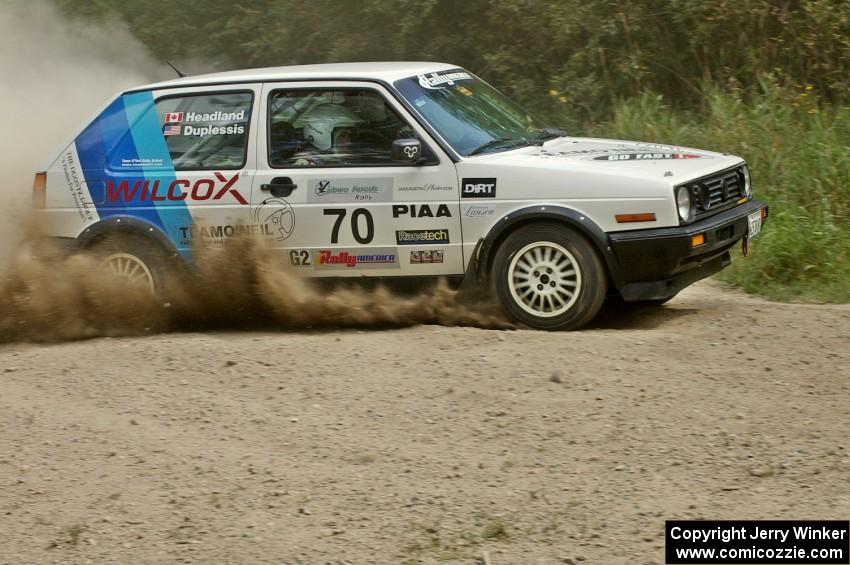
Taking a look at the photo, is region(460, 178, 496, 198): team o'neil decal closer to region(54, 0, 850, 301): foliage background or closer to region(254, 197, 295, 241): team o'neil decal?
region(254, 197, 295, 241): team o'neil decal

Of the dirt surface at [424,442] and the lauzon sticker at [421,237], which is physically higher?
the lauzon sticker at [421,237]

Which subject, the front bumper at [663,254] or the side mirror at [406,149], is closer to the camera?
the front bumper at [663,254]

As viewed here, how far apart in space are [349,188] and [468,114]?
3.13ft

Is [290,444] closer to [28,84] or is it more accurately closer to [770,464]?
[770,464]

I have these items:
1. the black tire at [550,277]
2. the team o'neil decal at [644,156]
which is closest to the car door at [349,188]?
the black tire at [550,277]

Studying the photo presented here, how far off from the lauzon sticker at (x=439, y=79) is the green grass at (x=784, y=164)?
2.57 metres

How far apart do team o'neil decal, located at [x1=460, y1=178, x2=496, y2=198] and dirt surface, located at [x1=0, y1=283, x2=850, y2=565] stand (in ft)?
2.69

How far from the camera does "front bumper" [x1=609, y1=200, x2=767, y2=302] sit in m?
6.50

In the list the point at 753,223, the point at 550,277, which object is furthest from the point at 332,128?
the point at 753,223

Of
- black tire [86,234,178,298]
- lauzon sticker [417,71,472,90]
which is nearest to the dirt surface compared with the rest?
black tire [86,234,178,298]

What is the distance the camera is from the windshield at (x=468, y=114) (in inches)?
279

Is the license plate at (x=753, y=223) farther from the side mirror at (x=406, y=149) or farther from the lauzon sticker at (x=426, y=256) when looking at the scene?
the side mirror at (x=406, y=149)

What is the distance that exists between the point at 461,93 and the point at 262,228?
63.1 inches

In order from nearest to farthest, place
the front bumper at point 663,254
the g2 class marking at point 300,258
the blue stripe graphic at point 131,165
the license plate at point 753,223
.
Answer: the front bumper at point 663,254
the license plate at point 753,223
the g2 class marking at point 300,258
the blue stripe graphic at point 131,165
